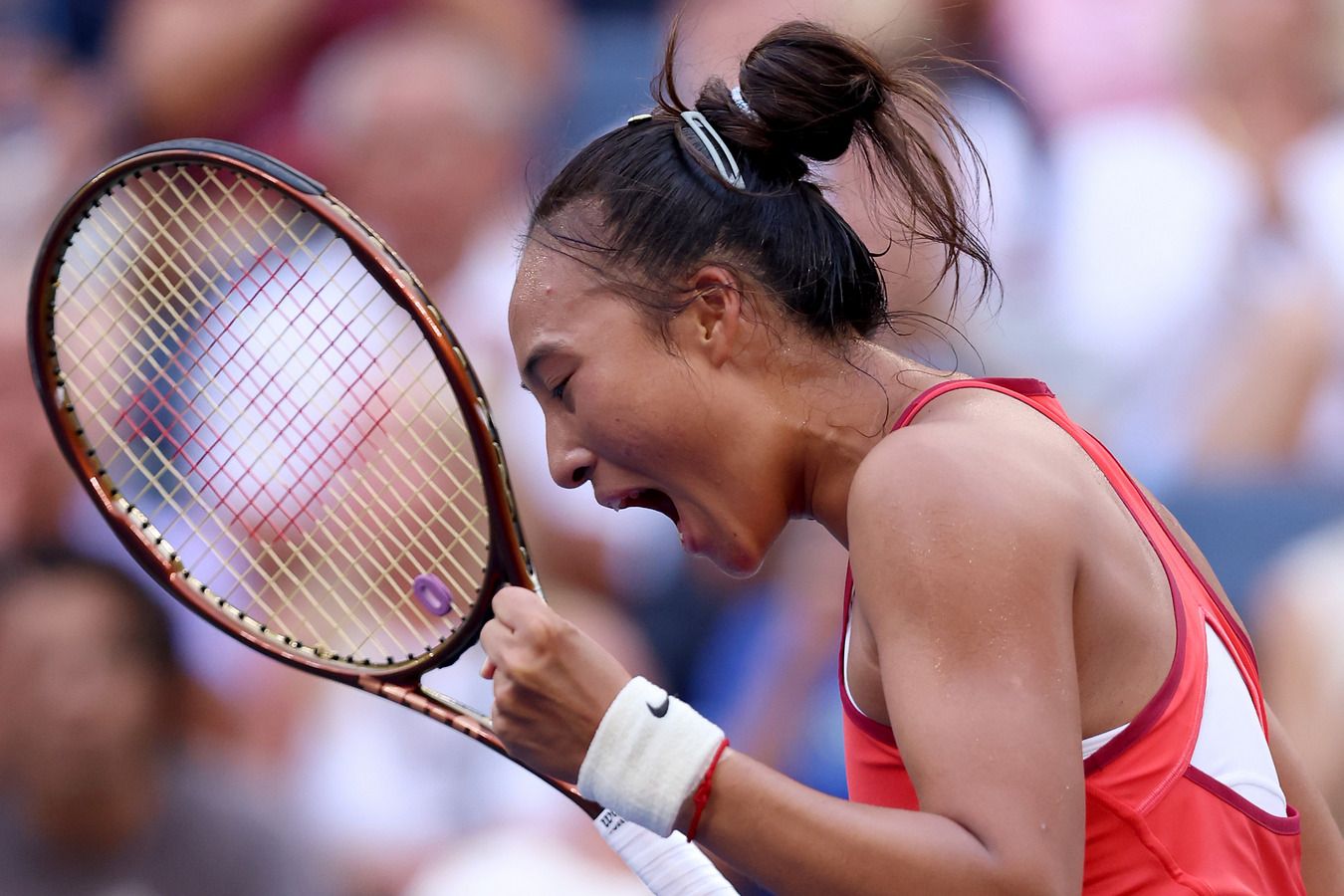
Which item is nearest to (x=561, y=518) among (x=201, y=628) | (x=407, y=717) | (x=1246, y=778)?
(x=407, y=717)

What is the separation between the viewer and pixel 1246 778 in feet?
4.69

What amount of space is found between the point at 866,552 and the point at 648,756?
0.86ft

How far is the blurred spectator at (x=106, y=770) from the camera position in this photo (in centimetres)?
309

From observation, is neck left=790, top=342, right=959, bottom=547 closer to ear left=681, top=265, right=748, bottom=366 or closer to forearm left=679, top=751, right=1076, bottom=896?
ear left=681, top=265, right=748, bottom=366

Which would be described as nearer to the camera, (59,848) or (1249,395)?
(59,848)

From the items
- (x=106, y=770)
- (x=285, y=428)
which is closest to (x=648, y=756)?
(x=285, y=428)

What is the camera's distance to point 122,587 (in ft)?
10.6

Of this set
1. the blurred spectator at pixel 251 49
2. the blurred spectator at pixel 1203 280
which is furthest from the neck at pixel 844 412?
the blurred spectator at pixel 251 49

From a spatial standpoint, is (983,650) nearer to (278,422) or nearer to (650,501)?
(650,501)

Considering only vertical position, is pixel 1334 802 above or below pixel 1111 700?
below

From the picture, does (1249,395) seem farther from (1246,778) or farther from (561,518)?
(1246,778)

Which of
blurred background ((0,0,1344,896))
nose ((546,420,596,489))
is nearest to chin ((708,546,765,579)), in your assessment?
nose ((546,420,596,489))

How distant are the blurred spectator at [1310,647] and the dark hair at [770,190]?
1894 mm

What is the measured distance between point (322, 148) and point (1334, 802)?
2.67 metres
